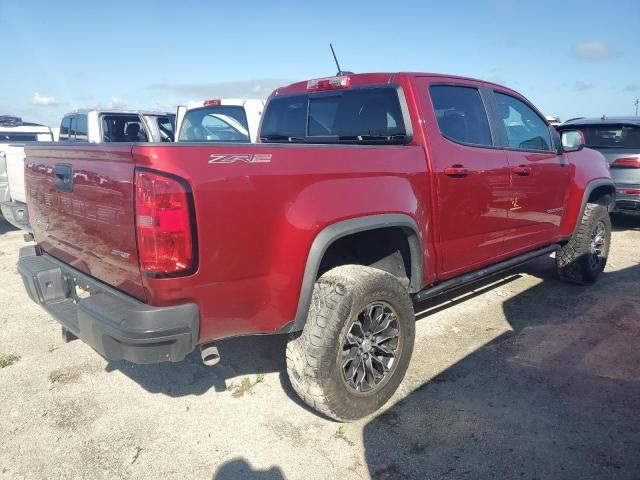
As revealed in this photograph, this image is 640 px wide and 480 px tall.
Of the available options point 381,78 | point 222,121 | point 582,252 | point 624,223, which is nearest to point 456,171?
point 381,78

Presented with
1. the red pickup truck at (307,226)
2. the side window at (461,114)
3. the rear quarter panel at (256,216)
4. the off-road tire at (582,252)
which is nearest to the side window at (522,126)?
the red pickup truck at (307,226)

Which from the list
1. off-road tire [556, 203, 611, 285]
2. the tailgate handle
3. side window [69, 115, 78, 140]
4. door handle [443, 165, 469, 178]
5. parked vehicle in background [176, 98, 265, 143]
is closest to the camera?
the tailgate handle

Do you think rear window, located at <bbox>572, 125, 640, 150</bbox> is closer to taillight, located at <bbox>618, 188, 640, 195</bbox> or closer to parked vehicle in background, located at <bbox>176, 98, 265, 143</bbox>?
taillight, located at <bbox>618, 188, 640, 195</bbox>

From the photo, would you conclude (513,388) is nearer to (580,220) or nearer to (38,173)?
(580,220)

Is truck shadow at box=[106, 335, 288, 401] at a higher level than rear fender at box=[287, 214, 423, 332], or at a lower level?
lower

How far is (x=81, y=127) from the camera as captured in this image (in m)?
8.80

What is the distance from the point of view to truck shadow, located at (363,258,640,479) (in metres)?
2.44

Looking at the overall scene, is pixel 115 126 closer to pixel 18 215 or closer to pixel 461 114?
pixel 18 215

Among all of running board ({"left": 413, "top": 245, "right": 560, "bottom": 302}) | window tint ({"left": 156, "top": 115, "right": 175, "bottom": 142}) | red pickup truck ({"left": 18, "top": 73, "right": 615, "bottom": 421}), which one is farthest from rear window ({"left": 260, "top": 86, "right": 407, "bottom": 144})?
window tint ({"left": 156, "top": 115, "right": 175, "bottom": 142})

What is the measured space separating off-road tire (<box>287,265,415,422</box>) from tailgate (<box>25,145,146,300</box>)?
2.91ft

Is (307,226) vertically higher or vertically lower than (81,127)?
lower

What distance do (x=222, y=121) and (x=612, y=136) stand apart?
595 centimetres

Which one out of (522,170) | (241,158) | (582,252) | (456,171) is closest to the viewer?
(241,158)

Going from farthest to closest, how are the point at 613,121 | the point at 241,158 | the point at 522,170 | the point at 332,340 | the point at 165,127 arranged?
the point at 165,127
the point at 613,121
the point at 522,170
the point at 332,340
the point at 241,158
